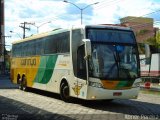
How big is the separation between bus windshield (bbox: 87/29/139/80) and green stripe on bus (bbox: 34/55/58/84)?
164 inches

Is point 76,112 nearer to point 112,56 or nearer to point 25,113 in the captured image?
point 25,113

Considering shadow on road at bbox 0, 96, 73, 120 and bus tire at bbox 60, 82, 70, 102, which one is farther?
bus tire at bbox 60, 82, 70, 102

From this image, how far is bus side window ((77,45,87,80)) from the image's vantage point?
18458 mm

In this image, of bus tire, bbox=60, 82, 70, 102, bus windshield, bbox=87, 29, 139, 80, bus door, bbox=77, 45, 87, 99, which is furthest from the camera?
bus tire, bbox=60, 82, 70, 102

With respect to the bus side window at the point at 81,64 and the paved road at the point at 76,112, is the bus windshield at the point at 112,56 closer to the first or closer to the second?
the bus side window at the point at 81,64

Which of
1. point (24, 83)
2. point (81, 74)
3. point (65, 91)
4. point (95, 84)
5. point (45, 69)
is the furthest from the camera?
point (24, 83)

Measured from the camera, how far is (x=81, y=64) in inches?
740

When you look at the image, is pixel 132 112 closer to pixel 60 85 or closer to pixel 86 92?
pixel 86 92

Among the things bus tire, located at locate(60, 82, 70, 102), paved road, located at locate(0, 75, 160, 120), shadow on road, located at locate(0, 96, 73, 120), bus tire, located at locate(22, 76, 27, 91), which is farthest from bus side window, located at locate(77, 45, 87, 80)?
bus tire, located at locate(22, 76, 27, 91)

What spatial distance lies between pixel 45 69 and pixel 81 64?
18.3ft

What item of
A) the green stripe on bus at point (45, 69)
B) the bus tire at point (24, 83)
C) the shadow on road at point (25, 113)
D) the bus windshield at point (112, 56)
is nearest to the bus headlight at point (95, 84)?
the bus windshield at point (112, 56)

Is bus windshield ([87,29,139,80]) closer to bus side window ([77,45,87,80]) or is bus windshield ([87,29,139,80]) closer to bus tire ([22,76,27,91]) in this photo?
bus side window ([77,45,87,80])

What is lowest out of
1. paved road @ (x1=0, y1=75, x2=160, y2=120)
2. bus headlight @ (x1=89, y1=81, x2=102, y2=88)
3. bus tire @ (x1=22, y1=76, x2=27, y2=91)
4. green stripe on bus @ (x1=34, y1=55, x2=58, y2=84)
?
paved road @ (x1=0, y1=75, x2=160, y2=120)

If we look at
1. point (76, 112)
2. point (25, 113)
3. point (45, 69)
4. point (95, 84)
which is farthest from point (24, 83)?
point (25, 113)
